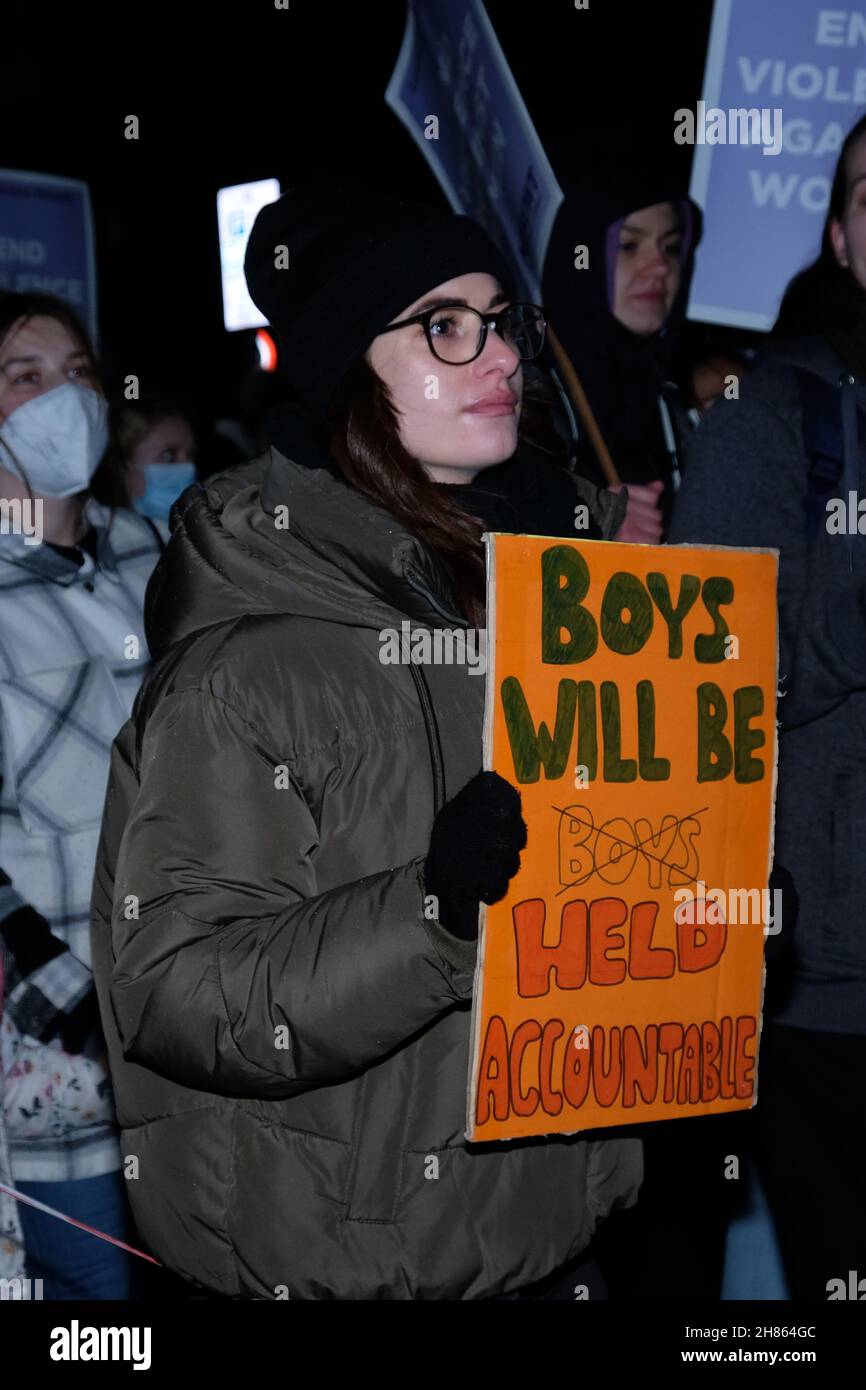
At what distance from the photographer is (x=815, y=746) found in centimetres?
260

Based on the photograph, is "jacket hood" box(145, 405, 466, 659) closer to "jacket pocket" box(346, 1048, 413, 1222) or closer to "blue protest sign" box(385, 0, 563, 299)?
"jacket pocket" box(346, 1048, 413, 1222)

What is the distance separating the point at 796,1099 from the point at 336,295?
1.44 m

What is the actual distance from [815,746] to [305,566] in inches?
38.9

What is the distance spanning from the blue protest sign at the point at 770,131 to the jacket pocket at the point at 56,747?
174cm

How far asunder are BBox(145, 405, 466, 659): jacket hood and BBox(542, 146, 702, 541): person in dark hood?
2078 mm

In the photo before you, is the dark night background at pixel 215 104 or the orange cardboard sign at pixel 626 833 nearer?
the orange cardboard sign at pixel 626 833

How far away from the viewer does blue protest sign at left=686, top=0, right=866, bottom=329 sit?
12.0 ft

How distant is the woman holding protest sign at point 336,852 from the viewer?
1.81 meters

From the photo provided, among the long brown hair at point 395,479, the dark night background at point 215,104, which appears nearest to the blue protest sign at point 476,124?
the long brown hair at point 395,479

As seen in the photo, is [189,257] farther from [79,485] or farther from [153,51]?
[79,485]

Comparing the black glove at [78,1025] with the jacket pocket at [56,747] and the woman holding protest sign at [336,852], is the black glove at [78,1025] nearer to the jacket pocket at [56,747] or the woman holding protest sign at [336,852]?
the jacket pocket at [56,747]
